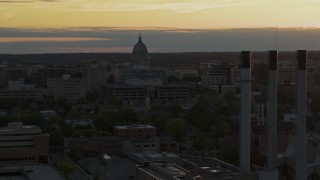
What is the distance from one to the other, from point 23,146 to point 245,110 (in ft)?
25.3

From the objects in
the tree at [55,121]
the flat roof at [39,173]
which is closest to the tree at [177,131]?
the tree at [55,121]

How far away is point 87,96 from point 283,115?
2108cm

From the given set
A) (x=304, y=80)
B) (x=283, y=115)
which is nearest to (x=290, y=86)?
(x=283, y=115)

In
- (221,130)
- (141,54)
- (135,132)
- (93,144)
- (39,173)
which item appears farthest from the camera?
(141,54)

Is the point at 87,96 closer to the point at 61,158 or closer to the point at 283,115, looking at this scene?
the point at 283,115

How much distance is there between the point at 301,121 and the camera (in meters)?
18.1

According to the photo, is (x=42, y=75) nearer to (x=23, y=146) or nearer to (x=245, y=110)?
(x=23, y=146)

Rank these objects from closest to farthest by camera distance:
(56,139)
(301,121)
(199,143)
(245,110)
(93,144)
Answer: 1. (301,121)
2. (245,110)
3. (199,143)
4. (93,144)
5. (56,139)

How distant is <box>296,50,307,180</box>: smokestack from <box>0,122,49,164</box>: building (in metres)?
8.47

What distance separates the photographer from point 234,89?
174 feet

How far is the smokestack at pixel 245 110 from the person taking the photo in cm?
1891

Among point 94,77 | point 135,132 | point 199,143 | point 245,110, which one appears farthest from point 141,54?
point 245,110

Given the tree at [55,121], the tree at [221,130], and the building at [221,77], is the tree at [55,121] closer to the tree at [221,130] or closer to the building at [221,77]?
the tree at [221,130]

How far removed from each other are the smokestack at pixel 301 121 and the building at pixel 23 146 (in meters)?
8.47
